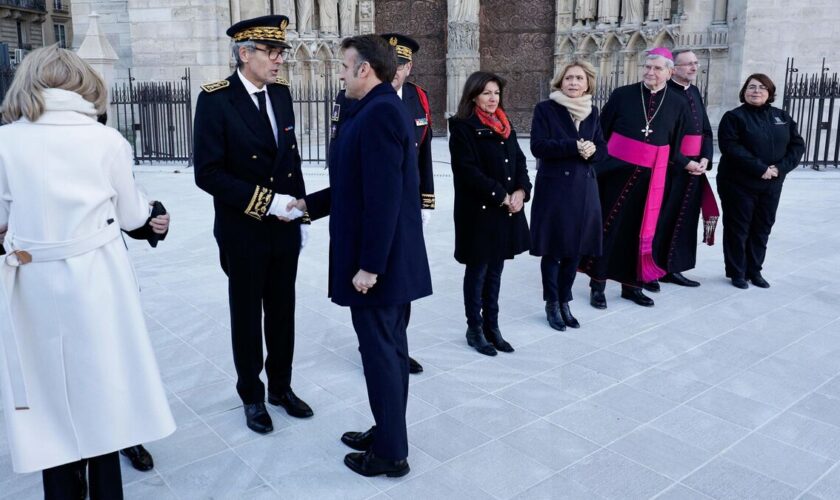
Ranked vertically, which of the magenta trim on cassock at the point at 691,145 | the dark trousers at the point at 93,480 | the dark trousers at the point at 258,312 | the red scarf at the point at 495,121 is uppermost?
the red scarf at the point at 495,121

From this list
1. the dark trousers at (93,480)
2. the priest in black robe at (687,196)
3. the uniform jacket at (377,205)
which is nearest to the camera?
the dark trousers at (93,480)

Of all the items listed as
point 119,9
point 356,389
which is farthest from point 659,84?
point 119,9

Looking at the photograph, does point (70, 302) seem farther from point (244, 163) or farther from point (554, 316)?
point (554, 316)

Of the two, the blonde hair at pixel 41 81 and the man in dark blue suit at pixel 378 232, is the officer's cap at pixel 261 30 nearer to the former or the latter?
the man in dark blue suit at pixel 378 232

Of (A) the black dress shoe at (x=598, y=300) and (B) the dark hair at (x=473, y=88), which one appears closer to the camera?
(B) the dark hair at (x=473, y=88)

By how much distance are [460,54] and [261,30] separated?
1162 centimetres

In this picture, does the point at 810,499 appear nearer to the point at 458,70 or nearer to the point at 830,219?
the point at 830,219

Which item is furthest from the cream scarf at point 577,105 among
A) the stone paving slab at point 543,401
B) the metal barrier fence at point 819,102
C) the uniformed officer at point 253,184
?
the metal barrier fence at point 819,102

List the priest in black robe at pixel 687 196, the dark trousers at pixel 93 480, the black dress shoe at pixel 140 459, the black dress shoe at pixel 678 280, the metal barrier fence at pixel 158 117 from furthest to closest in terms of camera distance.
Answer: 1. the metal barrier fence at pixel 158 117
2. the black dress shoe at pixel 678 280
3. the priest in black robe at pixel 687 196
4. the black dress shoe at pixel 140 459
5. the dark trousers at pixel 93 480

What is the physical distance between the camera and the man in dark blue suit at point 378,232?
2.80 m

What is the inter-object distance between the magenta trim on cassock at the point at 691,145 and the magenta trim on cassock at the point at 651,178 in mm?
252

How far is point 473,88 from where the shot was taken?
14.3 ft

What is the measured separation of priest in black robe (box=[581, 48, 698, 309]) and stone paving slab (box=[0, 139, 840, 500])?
233 millimetres

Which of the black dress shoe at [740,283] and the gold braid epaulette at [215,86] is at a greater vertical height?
the gold braid epaulette at [215,86]
